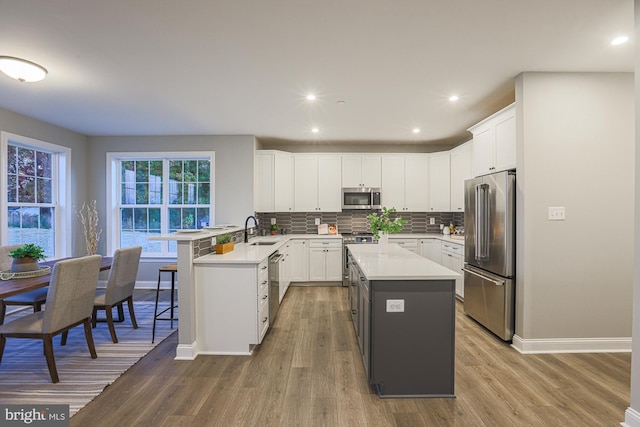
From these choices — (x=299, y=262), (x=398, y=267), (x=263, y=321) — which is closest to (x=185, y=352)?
(x=263, y=321)

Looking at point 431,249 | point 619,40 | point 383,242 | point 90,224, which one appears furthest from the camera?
point 431,249

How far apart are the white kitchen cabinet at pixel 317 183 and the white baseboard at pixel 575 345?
3.46m

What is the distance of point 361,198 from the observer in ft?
17.9

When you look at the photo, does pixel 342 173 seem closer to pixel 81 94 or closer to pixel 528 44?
pixel 528 44

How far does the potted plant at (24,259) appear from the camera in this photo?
2.68 metres

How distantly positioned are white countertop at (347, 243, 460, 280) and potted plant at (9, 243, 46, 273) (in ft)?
9.86

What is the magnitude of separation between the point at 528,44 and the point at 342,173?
11.4 ft

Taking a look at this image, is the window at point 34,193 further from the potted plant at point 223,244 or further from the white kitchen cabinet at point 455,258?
the white kitchen cabinet at point 455,258

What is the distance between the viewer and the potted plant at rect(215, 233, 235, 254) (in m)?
3.11

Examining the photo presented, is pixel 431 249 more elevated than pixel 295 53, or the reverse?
pixel 295 53

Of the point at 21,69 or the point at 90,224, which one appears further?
the point at 90,224

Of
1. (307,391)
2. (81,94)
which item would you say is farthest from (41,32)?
(307,391)

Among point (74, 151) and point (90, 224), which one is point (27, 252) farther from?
point (74, 151)

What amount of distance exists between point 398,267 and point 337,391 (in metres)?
1.03
